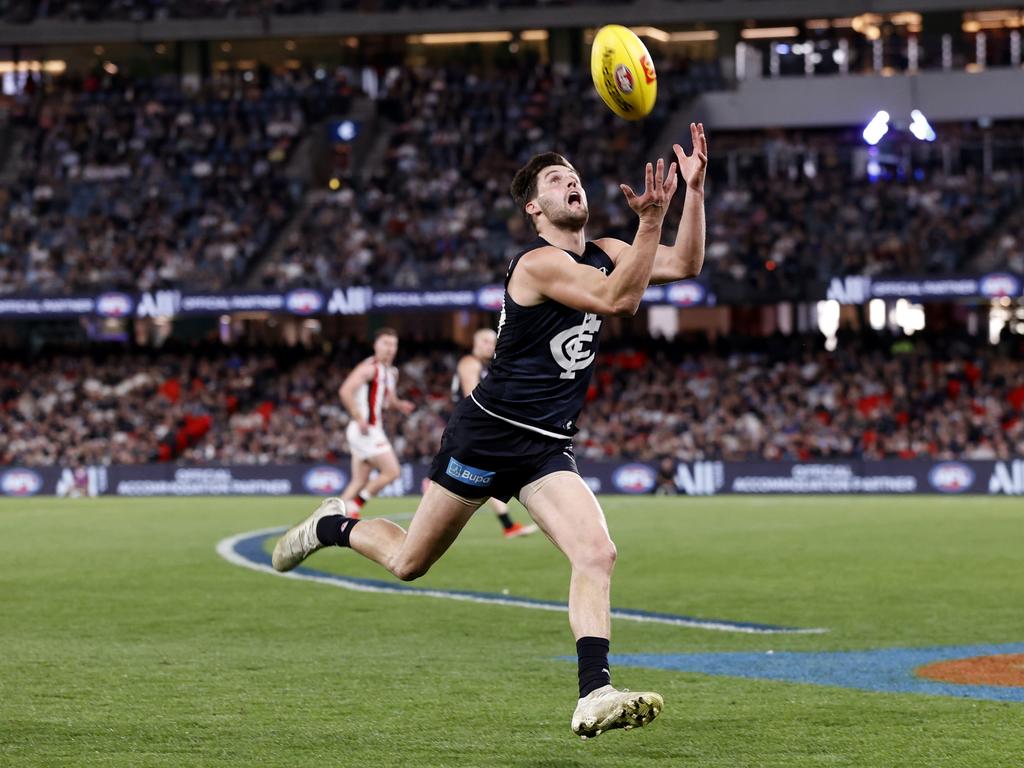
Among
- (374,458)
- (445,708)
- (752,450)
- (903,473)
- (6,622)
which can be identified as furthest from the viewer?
(752,450)

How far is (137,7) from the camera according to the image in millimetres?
48625

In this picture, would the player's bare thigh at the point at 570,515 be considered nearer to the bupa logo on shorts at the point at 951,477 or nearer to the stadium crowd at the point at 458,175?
the bupa logo on shorts at the point at 951,477

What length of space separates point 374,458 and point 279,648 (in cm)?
1096

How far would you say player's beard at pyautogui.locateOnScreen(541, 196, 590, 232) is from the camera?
7227 mm

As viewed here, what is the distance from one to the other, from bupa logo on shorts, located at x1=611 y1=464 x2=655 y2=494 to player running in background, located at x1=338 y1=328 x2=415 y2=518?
13392 mm

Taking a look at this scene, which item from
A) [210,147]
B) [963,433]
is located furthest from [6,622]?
[210,147]

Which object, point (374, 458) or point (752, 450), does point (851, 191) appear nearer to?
point (752, 450)

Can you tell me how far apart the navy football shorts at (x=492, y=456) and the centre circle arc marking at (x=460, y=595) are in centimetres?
440

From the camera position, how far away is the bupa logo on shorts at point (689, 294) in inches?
1470

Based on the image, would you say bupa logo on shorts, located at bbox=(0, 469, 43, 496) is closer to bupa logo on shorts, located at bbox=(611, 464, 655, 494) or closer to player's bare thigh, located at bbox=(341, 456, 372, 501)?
bupa logo on shorts, located at bbox=(611, 464, 655, 494)

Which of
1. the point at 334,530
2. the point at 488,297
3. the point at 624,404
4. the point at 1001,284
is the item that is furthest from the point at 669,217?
the point at 334,530

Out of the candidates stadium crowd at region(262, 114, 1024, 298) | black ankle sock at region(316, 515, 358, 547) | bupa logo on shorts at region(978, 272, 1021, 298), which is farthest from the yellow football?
stadium crowd at region(262, 114, 1024, 298)

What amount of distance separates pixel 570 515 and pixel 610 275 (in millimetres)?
1092

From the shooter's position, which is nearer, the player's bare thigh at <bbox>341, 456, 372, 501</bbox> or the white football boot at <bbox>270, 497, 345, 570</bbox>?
the white football boot at <bbox>270, 497, 345, 570</bbox>
